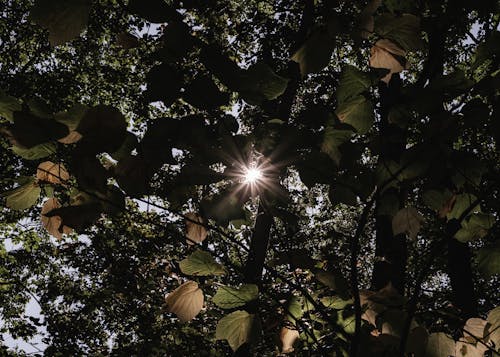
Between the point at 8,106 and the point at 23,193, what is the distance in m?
0.39

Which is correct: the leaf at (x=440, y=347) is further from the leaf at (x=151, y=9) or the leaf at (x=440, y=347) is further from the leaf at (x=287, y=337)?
the leaf at (x=151, y=9)

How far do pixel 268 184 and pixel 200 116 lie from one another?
29cm

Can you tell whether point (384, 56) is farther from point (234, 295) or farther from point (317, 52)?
point (234, 295)

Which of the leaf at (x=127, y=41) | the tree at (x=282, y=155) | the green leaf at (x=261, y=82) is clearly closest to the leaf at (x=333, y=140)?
the tree at (x=282, y=155)

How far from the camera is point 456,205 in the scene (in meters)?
1.42

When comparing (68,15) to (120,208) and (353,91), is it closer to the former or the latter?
(120,208)

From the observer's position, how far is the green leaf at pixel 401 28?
91cm

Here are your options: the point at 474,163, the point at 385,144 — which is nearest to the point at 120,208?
the point at 385,144

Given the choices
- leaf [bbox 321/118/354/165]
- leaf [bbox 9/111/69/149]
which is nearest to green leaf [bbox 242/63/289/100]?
leaf [bbox 321/118/354/165]

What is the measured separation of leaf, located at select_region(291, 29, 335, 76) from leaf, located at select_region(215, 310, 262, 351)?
0.90 meters

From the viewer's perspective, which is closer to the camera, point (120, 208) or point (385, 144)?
point (120, 208)

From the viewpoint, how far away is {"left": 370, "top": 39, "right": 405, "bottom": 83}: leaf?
985 millimetres

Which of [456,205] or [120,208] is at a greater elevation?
[456,205]

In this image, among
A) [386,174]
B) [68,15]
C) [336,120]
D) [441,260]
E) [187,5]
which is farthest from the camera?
[441,260]
